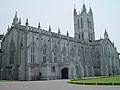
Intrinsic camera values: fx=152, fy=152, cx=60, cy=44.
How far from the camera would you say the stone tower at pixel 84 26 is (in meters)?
87.6

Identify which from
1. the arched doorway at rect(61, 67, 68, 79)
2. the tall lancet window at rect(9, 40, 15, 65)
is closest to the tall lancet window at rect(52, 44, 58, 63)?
the arched doorway at rect(61, 67, 68, 79)

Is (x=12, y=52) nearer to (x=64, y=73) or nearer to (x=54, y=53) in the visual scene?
(x=54, y=53)

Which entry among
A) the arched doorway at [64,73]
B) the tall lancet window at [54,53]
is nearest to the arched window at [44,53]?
the tall lancet window at [54,53]

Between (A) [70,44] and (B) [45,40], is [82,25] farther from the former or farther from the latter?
(B) [45,40]

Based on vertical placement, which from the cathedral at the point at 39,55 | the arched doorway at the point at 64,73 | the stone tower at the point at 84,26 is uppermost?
the stone tower at the point at 84,26

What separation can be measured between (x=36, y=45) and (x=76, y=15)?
156 feet

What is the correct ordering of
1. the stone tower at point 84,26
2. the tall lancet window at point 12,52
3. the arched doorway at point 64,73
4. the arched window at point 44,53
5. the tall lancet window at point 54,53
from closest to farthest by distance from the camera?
1. the tall lancet window at point 12,52
2. the arched window at point 44,53
3. the arched doorway at point 64,73
4. the tall lancet window at point 54,53
5. the stone tower at point 84,26

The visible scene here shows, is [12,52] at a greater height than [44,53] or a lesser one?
greater

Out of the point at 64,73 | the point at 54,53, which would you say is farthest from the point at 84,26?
the point at 64,73

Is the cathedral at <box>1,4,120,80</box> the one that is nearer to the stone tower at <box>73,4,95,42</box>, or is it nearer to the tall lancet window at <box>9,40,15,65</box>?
the tall lancet window at <box>9,40,15,65</box>

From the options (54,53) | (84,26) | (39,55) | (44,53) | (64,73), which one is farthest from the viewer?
(84,26)

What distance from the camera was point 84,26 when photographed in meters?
88.2

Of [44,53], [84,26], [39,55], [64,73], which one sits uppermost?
[84,26]

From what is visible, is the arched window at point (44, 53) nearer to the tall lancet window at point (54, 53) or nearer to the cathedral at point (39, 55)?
the cathedral at point (39, 55)
